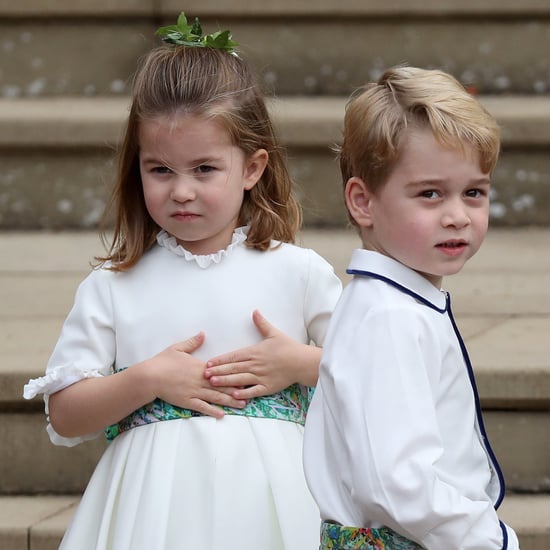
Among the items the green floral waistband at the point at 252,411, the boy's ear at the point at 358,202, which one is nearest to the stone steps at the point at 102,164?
the green floral waistband at the point at 252,411

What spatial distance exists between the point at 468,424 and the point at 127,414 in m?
0.62

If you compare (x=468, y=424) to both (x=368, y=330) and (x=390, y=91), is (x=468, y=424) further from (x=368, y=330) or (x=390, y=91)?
(x=390, y=91)

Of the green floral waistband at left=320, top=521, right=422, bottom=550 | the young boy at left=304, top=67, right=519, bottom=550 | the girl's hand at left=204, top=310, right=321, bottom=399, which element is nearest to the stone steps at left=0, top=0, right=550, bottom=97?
the girl's hand at left=204, top=310, right=321, bottom=399

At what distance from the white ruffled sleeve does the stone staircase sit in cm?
78

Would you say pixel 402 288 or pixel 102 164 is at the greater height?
pixel 402 288

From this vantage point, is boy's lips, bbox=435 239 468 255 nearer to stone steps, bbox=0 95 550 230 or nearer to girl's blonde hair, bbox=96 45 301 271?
girl's blonde hair, bbox=96 45 301 271

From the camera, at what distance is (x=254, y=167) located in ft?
6.71

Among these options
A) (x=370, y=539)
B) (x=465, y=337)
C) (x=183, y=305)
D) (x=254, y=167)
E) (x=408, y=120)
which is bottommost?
(x=465, y=337)

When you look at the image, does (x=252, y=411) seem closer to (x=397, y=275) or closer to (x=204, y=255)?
(x=204, y=255)

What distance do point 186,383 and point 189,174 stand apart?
1.08 feet

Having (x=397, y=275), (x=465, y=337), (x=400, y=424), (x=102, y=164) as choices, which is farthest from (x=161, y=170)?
(x=102, y=164)

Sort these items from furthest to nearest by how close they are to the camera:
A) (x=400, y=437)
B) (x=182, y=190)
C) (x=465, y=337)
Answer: (x=465, y=337)
(x=182, y=190)
(x=400, y=437)

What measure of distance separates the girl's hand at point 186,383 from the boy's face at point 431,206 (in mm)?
485

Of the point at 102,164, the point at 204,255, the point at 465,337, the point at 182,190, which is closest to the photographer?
the point at 182,190
